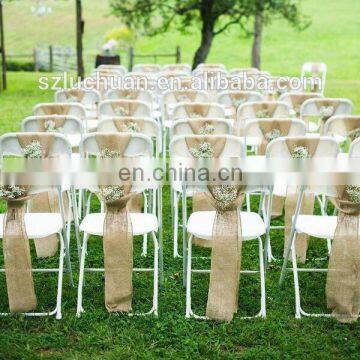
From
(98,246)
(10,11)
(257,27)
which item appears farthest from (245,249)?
(10,11)

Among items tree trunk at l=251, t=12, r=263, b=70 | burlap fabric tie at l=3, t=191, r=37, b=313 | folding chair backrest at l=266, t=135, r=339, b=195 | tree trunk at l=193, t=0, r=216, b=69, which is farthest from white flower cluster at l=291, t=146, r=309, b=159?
tree trunk at l=193, t=0, r=216, b=69

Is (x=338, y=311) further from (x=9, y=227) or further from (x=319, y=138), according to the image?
(x=9, y=227)

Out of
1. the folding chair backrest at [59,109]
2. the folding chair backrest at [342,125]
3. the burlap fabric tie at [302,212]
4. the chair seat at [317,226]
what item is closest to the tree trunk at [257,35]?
the folding chair backrest at [59,109]

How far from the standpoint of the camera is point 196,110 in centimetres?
701

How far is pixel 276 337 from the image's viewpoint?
4.53 m

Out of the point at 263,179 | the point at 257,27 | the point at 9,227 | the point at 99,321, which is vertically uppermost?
the point at 257,27

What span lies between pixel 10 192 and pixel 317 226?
220 centimetres

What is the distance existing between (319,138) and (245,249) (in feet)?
5.66

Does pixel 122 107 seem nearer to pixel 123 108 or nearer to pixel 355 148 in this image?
pixel 123 108

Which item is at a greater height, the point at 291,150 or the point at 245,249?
the point at 291,150

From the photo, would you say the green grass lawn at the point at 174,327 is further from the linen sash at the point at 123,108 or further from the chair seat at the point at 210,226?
the linen sash at the point at 123,108

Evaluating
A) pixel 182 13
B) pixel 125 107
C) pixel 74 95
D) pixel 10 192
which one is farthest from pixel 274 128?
pixel 182 13

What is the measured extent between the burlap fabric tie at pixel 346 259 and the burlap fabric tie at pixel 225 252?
2.24 ft

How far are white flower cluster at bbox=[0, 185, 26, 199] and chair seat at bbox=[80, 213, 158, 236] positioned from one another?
1.91 ft
